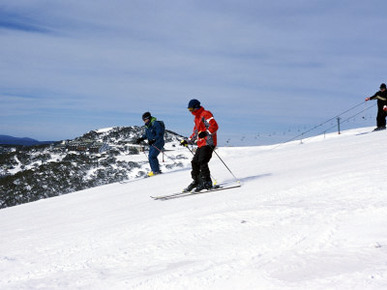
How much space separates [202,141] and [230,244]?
4850mm

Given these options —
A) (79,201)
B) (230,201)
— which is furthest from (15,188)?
(230,201)

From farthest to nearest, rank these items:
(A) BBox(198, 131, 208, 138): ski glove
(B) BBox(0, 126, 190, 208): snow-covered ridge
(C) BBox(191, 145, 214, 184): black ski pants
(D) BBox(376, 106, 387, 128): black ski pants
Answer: (B) BBox(0, 126, 190, 208): snow-covered ridge → (D) BBox(376, 106, 387, 128): black ski pants → (C) BBox(191, 145, 214, 184): black ski pants → (A) BBox(198, 131, 208, 138): ski glove

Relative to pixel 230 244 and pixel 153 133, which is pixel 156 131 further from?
pixel 230 244

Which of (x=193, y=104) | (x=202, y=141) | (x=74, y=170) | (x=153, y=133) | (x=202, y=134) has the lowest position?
(x=74, y=170)

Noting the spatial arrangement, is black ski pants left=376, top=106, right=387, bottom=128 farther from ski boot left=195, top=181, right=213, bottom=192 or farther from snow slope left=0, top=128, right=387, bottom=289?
ski boot left=195, top=181, right=213, bottom=192

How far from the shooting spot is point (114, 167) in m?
71.2

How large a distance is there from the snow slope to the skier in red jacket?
1.46m

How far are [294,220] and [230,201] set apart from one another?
223cm

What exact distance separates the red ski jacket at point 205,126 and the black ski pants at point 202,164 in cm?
14

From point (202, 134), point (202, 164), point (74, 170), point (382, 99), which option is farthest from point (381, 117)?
point (74, 170)

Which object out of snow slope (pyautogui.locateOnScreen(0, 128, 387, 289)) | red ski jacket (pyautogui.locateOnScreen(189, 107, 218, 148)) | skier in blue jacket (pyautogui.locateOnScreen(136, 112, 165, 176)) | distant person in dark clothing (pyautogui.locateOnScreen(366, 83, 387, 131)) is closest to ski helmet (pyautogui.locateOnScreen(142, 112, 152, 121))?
skier in blue jacket (pyautogui.locateOnScreen(136, 112, 165, 176))

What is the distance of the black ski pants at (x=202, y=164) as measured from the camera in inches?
355

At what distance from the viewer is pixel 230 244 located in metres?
4.36

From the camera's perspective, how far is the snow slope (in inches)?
131
